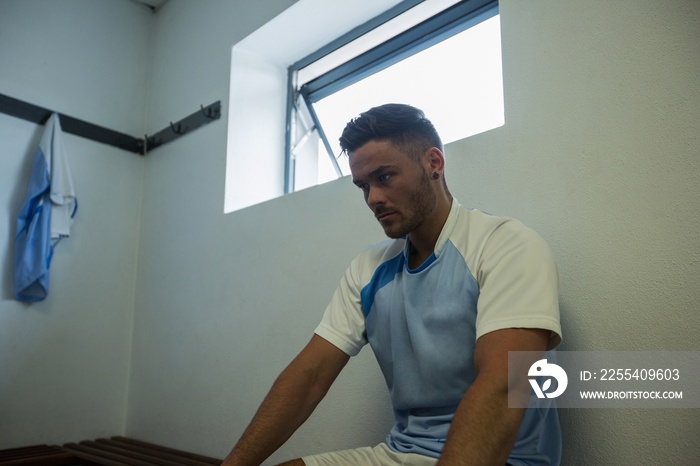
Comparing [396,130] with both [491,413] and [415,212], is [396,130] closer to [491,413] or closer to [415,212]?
[415,212]

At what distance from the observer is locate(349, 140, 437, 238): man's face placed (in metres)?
1.36

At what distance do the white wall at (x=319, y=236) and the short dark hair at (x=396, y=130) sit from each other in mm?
291

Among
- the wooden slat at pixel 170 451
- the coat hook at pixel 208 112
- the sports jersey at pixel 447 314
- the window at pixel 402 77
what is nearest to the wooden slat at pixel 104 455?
the wooden slat at pixel 170 451

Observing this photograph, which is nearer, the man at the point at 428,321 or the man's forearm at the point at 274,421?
the man at the point at 428,321

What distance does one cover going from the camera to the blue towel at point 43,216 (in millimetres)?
2586

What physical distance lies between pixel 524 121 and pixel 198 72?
1994mm

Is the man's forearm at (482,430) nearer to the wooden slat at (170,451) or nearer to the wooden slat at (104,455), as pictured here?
the wooden slat at (170,451)

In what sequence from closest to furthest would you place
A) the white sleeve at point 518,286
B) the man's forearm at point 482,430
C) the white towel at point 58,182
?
1. the man's forearm at point 482,430
2. the white sleeve at point 518,286
3. the white towel at point 58,182

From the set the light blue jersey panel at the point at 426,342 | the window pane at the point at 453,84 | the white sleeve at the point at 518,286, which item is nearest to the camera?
the white sleeve at the point at 518,286

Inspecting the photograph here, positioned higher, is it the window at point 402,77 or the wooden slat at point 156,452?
the window at point 402,77

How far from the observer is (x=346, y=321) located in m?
1.45

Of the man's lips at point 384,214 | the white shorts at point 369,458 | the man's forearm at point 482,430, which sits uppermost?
the man's lips at point 384,214

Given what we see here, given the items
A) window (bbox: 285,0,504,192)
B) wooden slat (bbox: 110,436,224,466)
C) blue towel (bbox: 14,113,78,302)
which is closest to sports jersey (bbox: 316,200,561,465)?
window (bbox: 285,0,504,192)

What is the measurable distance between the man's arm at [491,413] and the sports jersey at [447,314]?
0.03 meters
